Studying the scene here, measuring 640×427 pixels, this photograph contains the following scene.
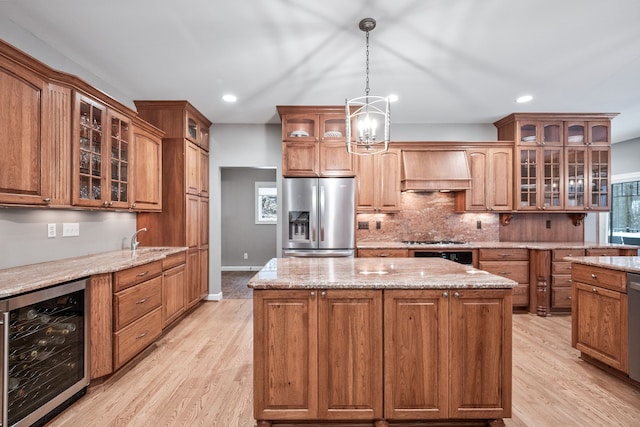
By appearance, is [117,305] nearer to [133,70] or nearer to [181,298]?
[181,298]

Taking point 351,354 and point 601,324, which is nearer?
point 351,354

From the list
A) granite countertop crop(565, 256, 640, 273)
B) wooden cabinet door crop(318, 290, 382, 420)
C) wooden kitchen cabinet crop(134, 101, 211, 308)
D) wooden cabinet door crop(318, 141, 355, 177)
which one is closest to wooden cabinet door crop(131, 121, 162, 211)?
wooden kitchen cabinet crop(134, 101, 211, 308)

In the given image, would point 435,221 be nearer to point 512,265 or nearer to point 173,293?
point 512,265

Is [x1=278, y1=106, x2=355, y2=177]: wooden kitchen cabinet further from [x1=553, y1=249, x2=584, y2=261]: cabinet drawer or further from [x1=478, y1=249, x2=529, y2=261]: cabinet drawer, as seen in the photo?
[x1=553, y1=249, x2=584, y2=261]: cabinet drawer

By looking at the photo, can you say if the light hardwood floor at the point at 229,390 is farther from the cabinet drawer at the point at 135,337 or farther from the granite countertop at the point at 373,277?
the granite countertop at the point at 373,277

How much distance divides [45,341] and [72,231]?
1199mm

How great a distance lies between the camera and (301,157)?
13.1ft

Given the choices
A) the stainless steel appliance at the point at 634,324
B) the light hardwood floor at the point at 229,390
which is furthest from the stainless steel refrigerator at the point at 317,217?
the stainless steel appliance at the point at 634,324

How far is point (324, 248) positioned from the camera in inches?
155

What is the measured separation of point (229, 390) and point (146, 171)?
248 centimetres

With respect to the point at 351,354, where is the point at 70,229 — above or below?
above

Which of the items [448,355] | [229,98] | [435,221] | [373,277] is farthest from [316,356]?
[435,221]

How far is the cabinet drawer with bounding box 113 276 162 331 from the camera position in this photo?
2.29m

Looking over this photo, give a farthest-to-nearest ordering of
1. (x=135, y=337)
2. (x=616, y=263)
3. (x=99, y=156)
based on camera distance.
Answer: (x=99, y=156) → (x=135, y=337) → (x=616, y=263)
